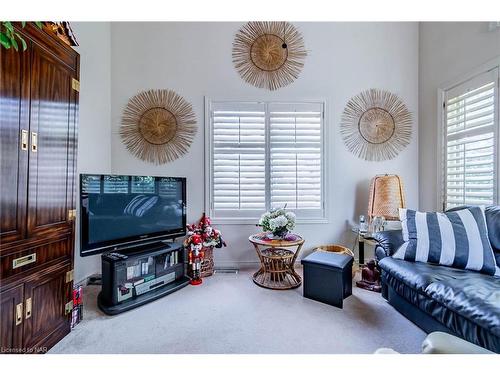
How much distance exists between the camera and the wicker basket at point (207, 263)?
2.72 m

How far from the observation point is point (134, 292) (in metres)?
2.12

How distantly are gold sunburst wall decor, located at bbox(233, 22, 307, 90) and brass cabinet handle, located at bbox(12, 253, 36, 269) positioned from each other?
2774mm

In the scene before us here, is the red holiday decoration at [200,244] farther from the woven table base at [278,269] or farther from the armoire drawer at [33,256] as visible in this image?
the armoire drawer at [33,256]

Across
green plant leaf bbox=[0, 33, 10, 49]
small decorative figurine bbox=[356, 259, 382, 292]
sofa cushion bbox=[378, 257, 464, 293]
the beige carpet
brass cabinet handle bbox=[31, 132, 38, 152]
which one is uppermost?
green plant leaf bbox=[0, 33, 10, 49]

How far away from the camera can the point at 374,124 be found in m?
3.05

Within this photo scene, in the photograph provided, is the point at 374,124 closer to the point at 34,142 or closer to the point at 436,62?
the point at 436,62

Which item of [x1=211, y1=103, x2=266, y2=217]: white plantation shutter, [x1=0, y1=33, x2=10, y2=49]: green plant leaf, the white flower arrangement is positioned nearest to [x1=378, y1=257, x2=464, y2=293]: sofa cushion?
the white flower arrangement

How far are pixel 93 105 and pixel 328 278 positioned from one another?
126 inches

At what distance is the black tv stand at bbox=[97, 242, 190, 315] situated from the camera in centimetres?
199

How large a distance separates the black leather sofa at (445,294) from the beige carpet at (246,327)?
0.56ft

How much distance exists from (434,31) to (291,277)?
3500mm

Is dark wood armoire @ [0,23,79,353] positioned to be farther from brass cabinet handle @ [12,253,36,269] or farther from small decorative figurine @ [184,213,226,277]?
small decorative figurine @ [184,213,226,277]

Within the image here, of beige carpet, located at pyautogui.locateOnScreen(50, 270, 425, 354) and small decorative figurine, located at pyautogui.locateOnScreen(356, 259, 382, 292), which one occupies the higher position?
small decorative figurine, located at pyautogui.locateOnScreen(356, 259, 382, 292)
